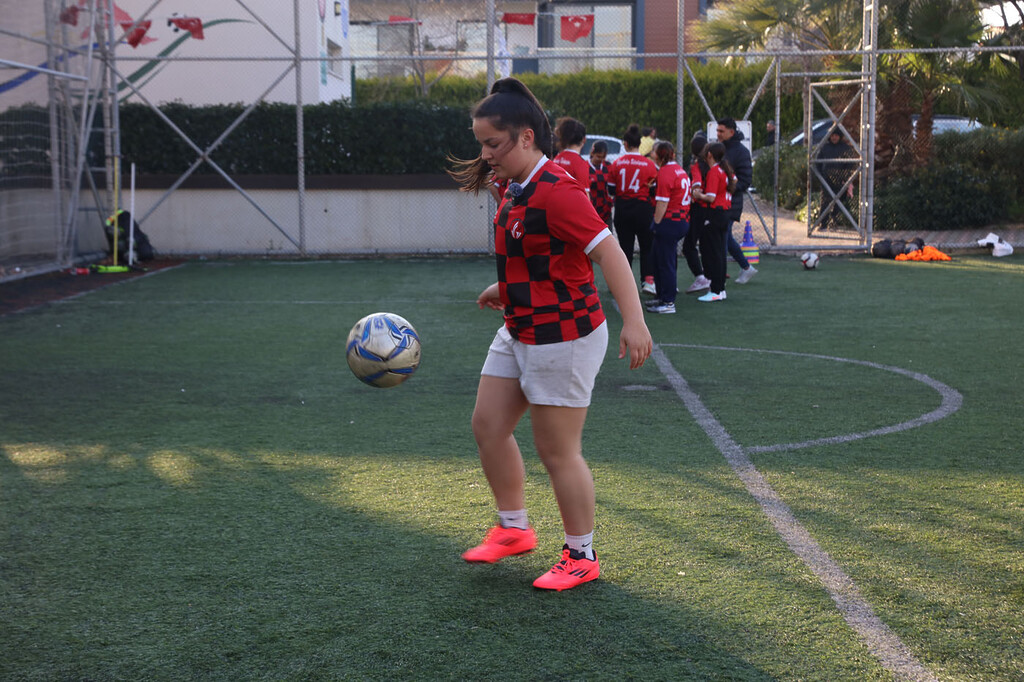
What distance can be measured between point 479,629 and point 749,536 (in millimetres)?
1311

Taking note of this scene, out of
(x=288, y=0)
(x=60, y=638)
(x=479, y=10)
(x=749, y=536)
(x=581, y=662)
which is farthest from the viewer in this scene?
(x=479, y=10)

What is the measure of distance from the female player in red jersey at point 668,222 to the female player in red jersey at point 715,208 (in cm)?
48

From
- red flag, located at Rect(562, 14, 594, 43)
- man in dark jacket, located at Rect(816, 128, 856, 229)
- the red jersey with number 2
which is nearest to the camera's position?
the red jersey with number 2

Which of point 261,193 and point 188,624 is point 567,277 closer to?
point 188,624

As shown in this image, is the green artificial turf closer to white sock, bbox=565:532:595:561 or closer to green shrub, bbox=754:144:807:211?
white sock, bbox=565:532:595:561

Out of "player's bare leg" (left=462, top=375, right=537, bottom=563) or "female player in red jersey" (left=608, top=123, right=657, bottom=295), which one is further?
"female player in red jersey" (left=608, top=123, right=657, bottom=295)

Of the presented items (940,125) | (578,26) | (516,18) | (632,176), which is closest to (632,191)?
(632,176)

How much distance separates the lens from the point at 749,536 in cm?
405

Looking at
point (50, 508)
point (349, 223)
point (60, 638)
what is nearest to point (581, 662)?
point (60, 638)

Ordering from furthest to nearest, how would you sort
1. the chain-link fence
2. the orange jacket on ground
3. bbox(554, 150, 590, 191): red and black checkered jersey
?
the orange jacket on ground, the chain-link fence, bbox(554, 150, 590, 191): red and black checkered jersey

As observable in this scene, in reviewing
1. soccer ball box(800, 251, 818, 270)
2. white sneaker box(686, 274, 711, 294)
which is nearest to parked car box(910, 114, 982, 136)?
soccer ball box(800, 251, 818, 270)

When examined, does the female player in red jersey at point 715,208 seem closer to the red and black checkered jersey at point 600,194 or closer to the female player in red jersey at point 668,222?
the female player in red jersey at point 668,222

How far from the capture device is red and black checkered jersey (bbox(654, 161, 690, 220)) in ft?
34.2

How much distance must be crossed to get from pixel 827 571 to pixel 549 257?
1.50 m
